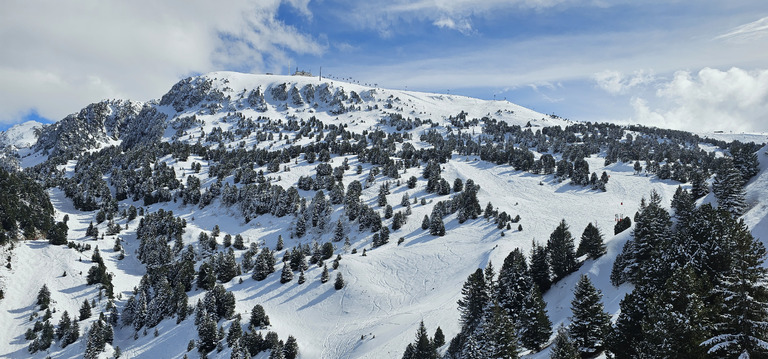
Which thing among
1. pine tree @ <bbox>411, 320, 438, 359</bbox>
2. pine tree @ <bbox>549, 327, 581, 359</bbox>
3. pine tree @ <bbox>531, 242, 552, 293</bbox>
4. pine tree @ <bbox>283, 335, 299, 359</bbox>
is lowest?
Answer: pine tree @ <bbox>283, 335, 299, 359</bbox>

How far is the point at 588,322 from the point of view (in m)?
37.1

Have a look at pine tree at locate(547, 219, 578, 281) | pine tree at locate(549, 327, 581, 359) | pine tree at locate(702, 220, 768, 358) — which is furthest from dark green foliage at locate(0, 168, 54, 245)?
pine tree at locate(702, 220, 768, 358)

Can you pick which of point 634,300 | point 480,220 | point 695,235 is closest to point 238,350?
point 634,300

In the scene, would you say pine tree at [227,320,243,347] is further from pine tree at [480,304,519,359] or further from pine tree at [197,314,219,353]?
pine tree at [480,304,519,359]

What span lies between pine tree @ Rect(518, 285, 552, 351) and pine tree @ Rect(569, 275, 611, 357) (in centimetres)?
465

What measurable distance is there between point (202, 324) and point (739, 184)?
328ft

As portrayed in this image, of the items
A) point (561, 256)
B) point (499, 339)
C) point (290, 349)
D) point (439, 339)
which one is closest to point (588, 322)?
point (499, 339)

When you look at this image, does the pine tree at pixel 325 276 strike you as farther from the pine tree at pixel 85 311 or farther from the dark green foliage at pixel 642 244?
the dark green foliage at pixel 642 244

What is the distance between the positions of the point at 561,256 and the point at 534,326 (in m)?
25.4

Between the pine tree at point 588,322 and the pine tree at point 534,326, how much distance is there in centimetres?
465

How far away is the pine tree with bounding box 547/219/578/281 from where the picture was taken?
6400 centimetres

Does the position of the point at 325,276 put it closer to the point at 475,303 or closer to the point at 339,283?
the point at 339,283

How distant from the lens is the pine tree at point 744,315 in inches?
807

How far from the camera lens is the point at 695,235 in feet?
133
